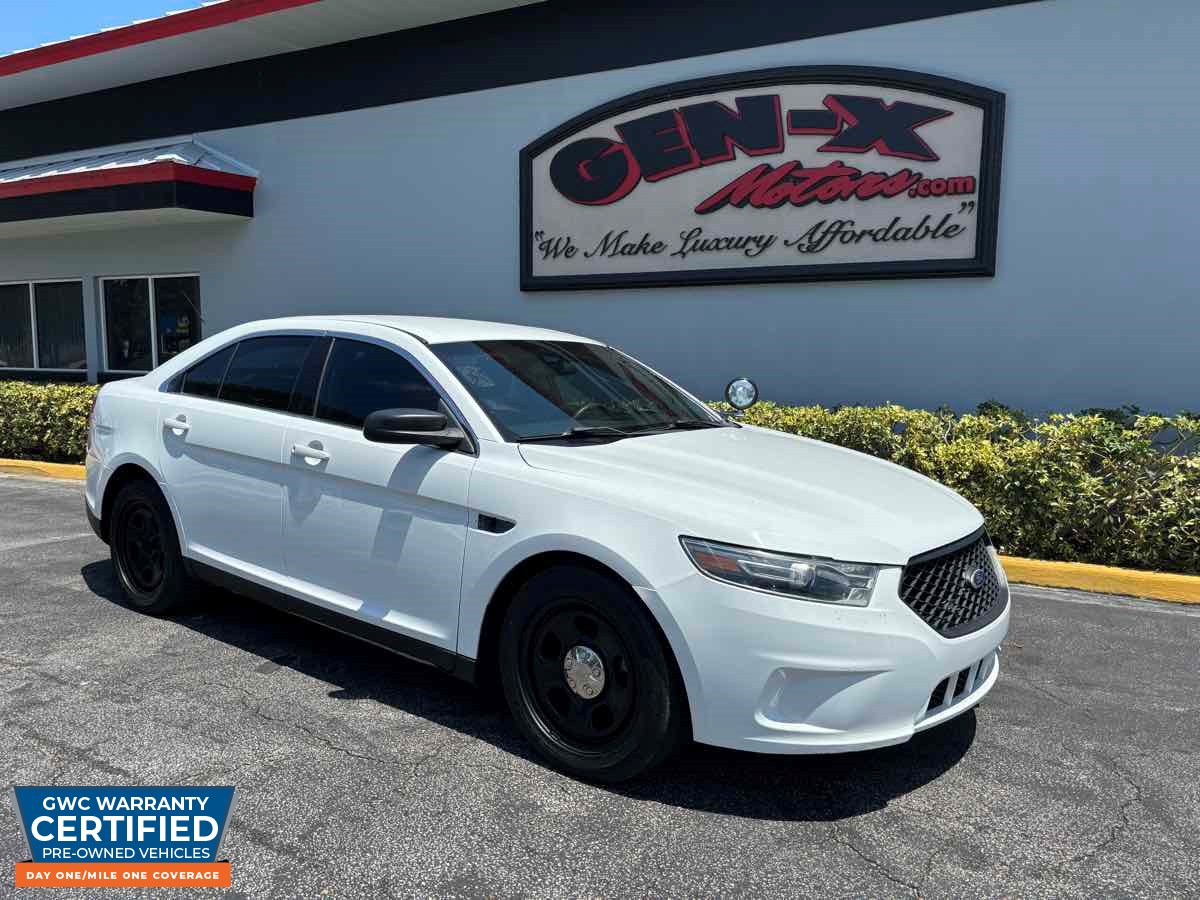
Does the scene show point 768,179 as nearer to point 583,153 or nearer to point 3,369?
point 583,153

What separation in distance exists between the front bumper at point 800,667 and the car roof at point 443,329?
174cm

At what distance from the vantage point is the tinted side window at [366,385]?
12.4 ft

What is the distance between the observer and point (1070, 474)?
5895 mm

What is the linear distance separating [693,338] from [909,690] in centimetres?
628

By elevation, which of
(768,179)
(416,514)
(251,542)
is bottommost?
(251,542)

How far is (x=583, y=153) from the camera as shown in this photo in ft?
30.2

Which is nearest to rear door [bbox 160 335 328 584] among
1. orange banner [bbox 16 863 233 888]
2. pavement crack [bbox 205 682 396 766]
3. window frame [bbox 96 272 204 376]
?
pavement crack [bbox 205 682 396 766]

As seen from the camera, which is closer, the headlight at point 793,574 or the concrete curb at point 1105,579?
the headlight at point 793,574

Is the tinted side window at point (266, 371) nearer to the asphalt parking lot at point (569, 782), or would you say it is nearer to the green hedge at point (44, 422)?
the asphalt parking lot at point (569, 782)

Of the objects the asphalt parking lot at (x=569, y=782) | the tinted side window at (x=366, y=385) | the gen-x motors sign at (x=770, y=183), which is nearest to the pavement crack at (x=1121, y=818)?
the asphalt parking lot at (x=569, y=782)

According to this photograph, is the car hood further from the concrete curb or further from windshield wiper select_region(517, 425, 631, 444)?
the concrete curb

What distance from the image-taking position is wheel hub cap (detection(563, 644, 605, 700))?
10.0 feet

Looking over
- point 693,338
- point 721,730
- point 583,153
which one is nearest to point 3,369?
point 583,153

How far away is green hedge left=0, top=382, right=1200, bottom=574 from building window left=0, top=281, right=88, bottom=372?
39.0ft
